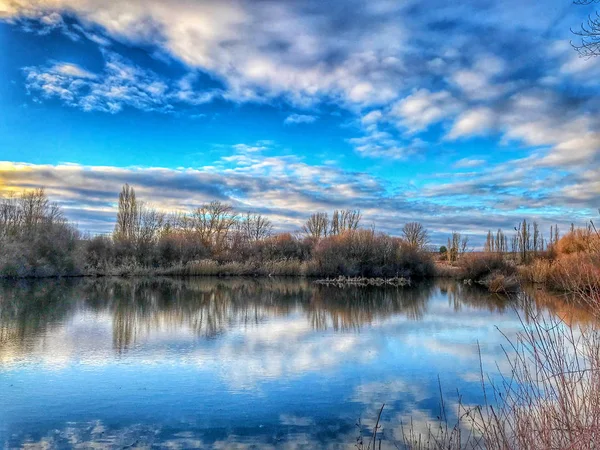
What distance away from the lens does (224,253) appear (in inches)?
1500

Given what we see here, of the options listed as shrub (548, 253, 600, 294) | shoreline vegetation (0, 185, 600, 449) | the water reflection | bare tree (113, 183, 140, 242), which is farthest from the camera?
bare tree (113, 183, 140, 242)

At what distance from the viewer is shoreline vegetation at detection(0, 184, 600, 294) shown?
93.2ft

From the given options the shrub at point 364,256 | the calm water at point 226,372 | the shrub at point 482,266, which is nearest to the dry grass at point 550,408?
the calm water at point 226,372

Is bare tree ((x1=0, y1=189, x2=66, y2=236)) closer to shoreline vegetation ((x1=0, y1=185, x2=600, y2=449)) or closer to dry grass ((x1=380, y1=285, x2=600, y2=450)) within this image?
shoreline vegetation ((x1=0, y1=185, x2=600, y2=449))

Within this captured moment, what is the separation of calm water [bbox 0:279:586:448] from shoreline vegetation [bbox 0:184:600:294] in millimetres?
14557

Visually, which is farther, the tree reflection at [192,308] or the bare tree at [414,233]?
the bare tree at [414,233]

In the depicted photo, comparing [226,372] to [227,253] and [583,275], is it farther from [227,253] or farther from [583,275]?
[227,253]

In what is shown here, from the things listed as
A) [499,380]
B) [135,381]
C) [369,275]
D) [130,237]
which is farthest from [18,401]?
[130,237]

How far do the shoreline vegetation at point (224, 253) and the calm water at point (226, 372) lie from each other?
47.8ft

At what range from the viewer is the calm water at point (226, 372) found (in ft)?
16.2

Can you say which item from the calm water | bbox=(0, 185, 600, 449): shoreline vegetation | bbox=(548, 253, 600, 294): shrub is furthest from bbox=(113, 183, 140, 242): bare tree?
bbox=(548, 253, 600, 294): shrub

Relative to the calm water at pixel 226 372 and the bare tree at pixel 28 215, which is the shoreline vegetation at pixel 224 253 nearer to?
the bare tree at pixel 28 215

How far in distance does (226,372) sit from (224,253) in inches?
1234

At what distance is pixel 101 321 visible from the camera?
11938mm
